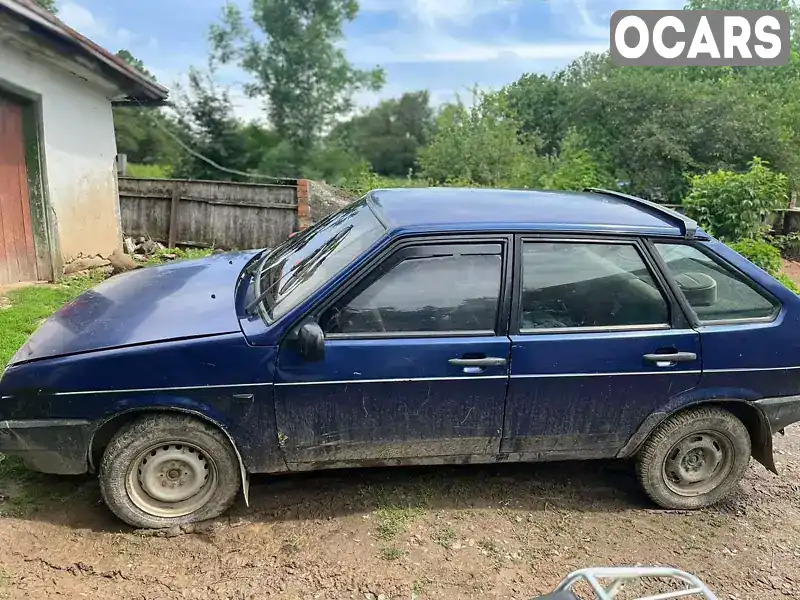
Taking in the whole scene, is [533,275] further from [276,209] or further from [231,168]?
[231,168]

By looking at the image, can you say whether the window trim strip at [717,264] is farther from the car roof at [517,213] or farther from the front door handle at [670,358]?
the front door handle at [670,358]

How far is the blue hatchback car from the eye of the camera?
3049 millimetres

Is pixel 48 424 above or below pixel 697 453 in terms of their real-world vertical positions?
above

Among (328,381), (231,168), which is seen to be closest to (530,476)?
(328,381)

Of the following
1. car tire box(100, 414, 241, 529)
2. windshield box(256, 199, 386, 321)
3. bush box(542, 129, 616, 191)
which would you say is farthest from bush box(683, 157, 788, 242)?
car tire box(100, 414, 241, 529)

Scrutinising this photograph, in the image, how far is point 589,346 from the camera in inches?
131

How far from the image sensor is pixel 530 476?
3.97 metres

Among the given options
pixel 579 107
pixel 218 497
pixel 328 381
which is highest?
pixel 579 107

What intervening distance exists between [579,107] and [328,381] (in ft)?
53.6

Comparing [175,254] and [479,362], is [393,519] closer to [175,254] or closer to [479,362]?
[479,362]

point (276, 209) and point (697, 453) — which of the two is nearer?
point (697, 453)

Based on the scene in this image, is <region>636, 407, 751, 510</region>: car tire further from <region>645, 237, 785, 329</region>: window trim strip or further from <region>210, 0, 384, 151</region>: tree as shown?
<region>210, 0, 384, 151</region>: tree

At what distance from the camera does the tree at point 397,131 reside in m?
53.0

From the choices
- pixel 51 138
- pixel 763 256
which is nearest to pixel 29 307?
pixel 51 138
